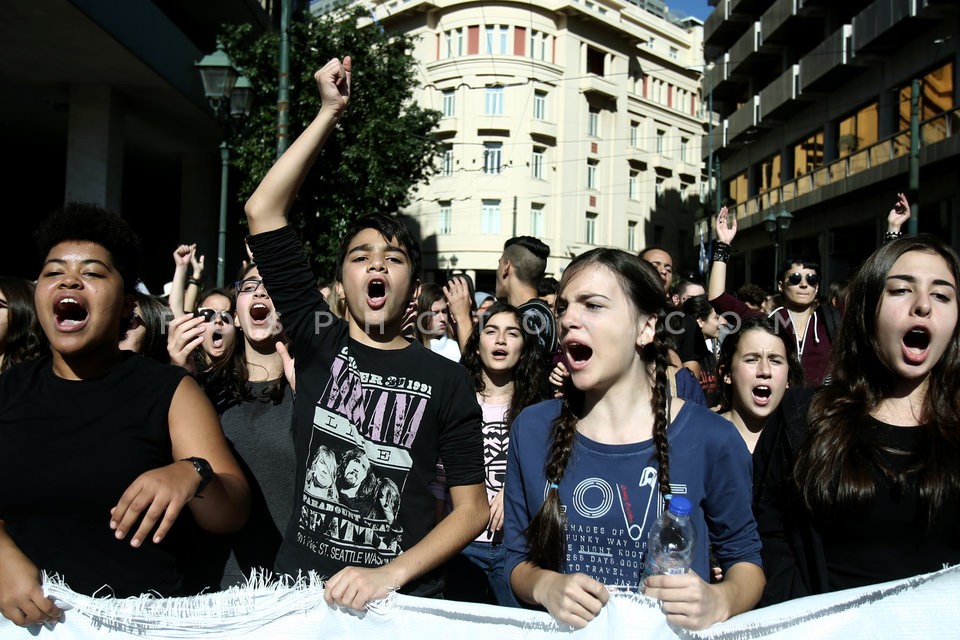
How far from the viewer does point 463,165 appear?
3884cm

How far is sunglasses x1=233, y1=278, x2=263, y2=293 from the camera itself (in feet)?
12.0

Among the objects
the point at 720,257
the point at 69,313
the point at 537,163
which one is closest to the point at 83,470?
the point at 69,313

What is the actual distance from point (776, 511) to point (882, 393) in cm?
49

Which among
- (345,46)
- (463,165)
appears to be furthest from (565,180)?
(345,46)

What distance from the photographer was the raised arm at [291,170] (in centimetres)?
257

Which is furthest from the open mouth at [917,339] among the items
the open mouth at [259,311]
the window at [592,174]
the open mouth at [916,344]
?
the window at [592,174]

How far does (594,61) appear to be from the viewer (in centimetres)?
4081

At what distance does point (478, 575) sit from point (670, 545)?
7.13ft

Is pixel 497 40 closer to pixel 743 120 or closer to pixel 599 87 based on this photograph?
pixel 599 87

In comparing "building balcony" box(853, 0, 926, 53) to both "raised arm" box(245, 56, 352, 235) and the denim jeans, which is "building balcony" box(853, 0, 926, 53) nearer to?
the denim jeans

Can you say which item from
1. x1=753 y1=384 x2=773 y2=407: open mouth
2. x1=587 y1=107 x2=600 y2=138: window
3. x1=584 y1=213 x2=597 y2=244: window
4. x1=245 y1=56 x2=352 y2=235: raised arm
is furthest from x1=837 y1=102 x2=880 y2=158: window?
x1=245 y1=56 x2=352 y2=235: raised arm

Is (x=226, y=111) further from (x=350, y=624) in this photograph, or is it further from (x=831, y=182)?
(x=831, y=182)

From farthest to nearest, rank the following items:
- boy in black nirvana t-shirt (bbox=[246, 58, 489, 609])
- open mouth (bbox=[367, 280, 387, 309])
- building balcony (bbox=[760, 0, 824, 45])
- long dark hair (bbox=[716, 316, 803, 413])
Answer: building balcony (bbox=[760, 0, 824, 45])
long dark hair (bbox=[716, 316, 803, 413])
open mouth (bbox=[367, 280, 387, 309])
boy in black nirvana t-shirt (bbox=[246, 58, 489, 609])

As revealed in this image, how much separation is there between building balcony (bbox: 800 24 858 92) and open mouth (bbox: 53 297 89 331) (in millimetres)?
24935
